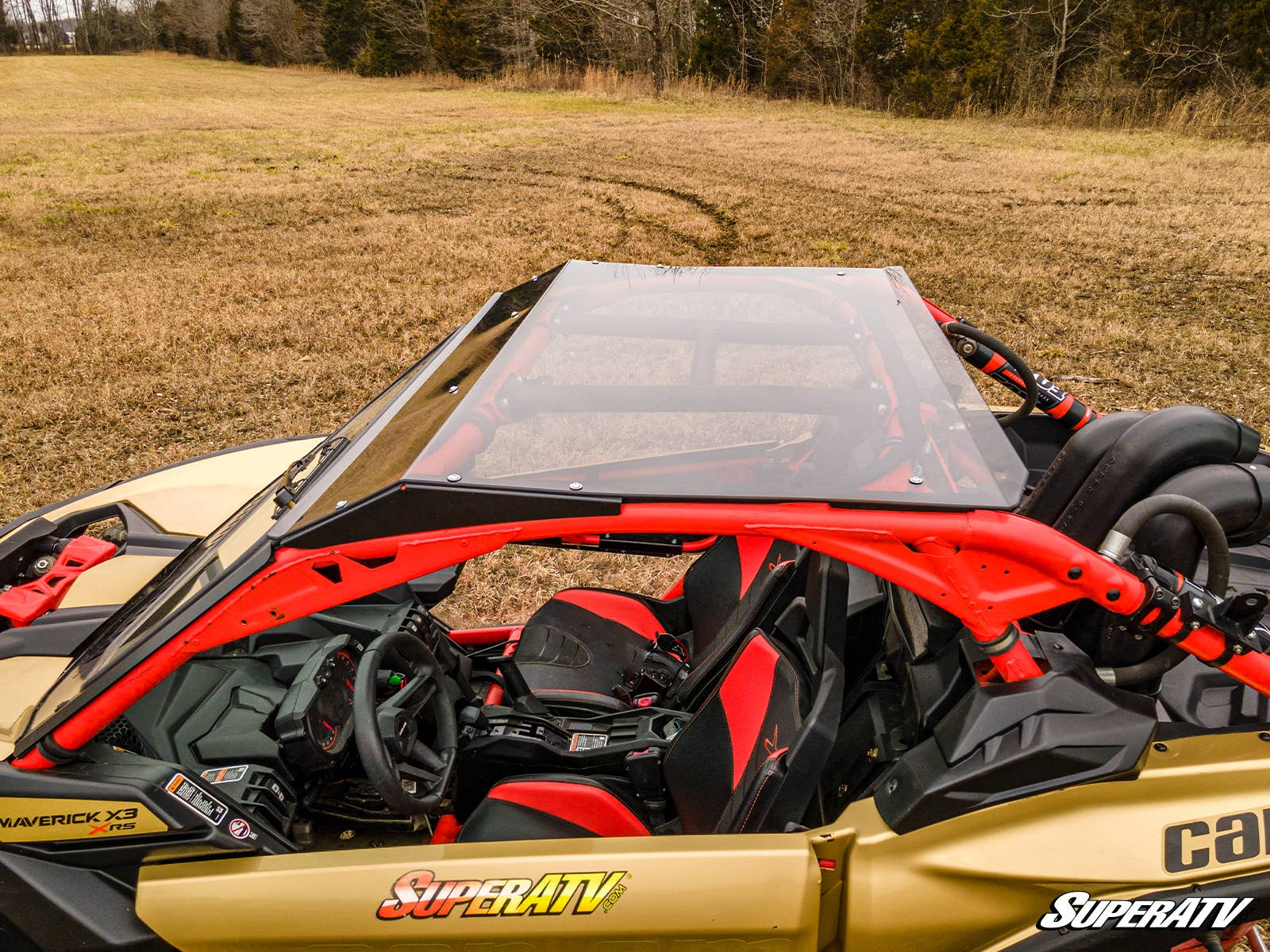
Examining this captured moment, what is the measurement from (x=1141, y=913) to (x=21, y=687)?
8.59ft

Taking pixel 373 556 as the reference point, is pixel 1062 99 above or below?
above

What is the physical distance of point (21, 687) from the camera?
86.1 inches

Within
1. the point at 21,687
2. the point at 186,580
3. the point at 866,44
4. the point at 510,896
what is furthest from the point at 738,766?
the point at 866,44

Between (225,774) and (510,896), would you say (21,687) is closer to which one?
(225,774)

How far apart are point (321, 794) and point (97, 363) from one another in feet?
17.4

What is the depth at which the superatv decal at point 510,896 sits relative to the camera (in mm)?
1646

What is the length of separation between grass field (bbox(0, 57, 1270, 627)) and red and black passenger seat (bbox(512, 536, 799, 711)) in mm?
924

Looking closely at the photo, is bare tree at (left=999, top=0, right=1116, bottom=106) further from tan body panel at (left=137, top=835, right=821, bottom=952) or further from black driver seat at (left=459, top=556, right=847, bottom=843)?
tan body panel at (left=137, top=835, right=821, bottom=952)

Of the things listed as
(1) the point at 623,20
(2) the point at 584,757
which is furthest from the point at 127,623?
(1) the point at 623,20

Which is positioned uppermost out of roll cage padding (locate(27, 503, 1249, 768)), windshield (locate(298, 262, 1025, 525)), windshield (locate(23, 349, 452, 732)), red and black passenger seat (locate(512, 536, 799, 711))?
windshield (locate(298, 262, 1025, 525))

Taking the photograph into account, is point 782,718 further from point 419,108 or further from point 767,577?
point 419,108

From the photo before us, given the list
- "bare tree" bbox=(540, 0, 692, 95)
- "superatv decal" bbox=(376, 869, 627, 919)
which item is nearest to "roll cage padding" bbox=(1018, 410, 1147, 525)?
"superatv decal" bbox=(376, 869, 627, 919)

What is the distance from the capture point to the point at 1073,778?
64.1 inches

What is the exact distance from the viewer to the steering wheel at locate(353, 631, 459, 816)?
6.12ft
